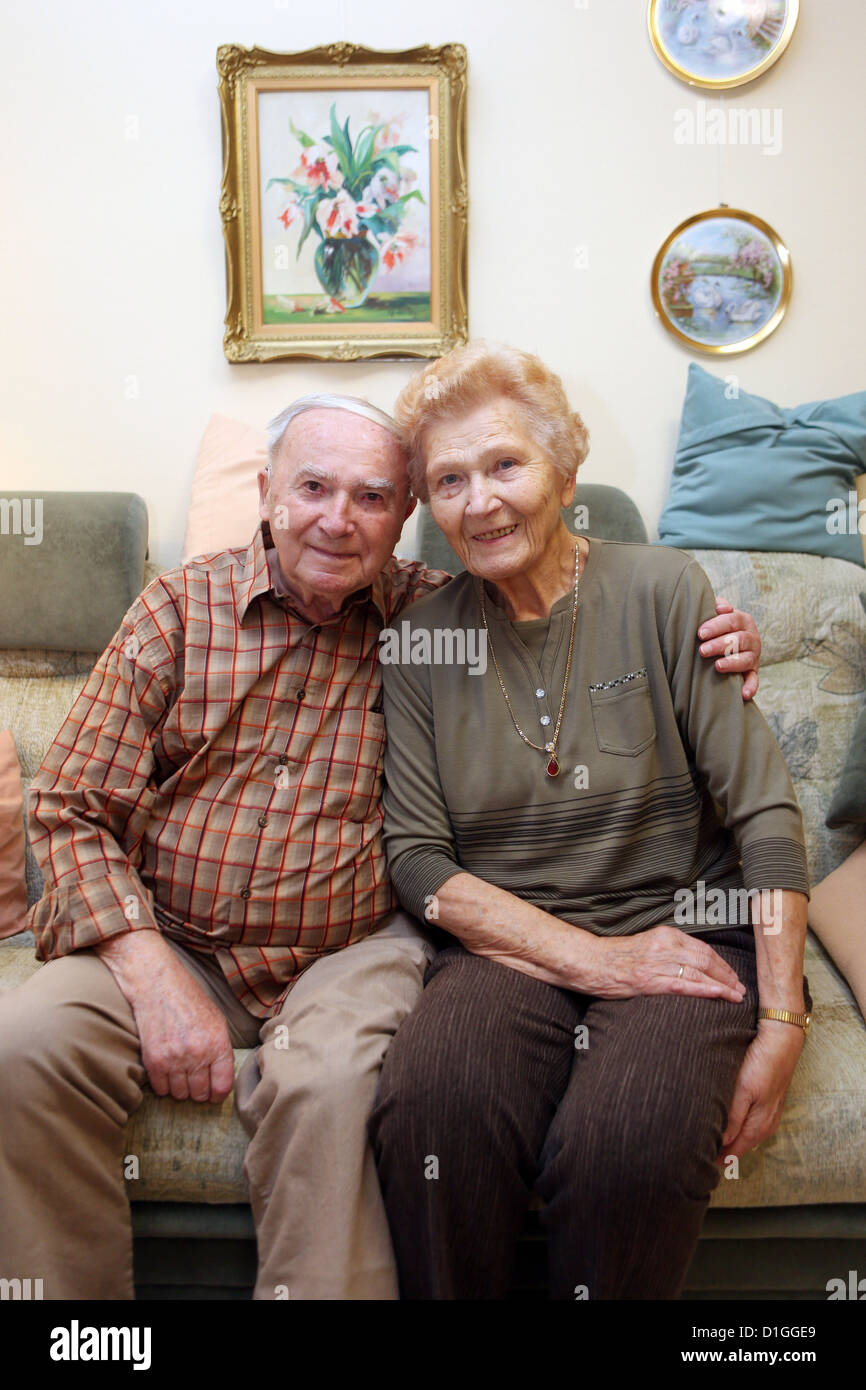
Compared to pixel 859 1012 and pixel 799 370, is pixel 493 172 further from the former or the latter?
pixel 859 1012

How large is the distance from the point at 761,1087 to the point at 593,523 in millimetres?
1059

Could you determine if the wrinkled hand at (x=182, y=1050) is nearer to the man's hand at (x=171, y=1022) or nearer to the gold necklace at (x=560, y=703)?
the man's hand at (x=171, y=1022)

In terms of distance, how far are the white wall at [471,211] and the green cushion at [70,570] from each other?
305 mm

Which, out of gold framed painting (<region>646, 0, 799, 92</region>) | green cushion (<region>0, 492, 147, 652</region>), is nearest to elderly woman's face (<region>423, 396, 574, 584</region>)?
green cushion (<region>0, 492, 147, 652</region>)

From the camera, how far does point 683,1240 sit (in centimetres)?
108

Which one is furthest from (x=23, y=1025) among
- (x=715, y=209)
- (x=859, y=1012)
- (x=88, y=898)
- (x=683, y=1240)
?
(x=715, y=209)

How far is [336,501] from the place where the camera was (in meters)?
1.39

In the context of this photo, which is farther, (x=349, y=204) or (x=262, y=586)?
(x=349, y=204)

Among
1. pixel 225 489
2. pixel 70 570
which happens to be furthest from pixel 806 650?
pixel 70 570

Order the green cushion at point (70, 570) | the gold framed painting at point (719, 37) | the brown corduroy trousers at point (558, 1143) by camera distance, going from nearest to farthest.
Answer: the brown corduroy trousers at point (558, 1143)
the green cushion at point (70, 570)
the gold framed painting at point (719, 37)

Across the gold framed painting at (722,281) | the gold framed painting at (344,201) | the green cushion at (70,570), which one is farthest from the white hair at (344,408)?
the gold framed painting at (722,281)

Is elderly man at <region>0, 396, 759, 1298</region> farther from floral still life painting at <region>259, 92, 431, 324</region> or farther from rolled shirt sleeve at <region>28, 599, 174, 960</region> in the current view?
floral still life painting at <region>259, 92, 431, 324</region>

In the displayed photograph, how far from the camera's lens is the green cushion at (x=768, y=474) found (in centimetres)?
192

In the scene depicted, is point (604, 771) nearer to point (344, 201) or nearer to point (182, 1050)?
point (182, 1050)
